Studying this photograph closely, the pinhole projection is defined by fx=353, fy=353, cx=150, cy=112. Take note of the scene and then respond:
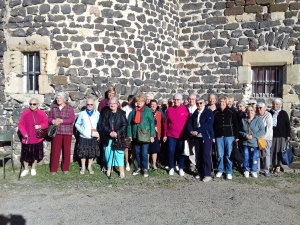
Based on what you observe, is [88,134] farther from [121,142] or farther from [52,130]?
[121,142]

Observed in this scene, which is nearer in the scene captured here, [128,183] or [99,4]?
[128,183]

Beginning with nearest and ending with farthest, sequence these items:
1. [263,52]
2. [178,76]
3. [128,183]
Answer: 1. [128,183]
2. [263,52]
3. [178,76]

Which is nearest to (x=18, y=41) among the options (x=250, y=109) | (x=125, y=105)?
(x=125, y=105)

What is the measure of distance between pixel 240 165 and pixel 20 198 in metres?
4.24

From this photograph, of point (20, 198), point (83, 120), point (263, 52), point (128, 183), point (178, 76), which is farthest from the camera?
point (178, 76)

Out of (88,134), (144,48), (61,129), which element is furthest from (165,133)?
(144,48)

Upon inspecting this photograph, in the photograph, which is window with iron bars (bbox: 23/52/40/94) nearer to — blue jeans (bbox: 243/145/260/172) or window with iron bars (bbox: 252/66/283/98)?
blue jeans (bbox: 243/145/260/172)

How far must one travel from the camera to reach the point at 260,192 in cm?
586

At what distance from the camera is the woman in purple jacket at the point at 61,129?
23.6 feet

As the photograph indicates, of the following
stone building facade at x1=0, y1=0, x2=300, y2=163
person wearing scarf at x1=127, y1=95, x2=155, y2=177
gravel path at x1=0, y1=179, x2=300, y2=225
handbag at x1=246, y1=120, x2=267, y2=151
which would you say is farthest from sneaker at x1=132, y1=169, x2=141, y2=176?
handbag at x1=246, y1=120, x2=267, y2=151

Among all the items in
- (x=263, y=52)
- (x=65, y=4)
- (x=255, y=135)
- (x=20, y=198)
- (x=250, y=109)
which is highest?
(x=65, y=4)

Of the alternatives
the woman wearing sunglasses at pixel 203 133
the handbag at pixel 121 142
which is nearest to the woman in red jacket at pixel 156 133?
the handbag at pixel 121 142

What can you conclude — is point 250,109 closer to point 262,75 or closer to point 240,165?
point 240,165

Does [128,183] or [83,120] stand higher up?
[83,120]
